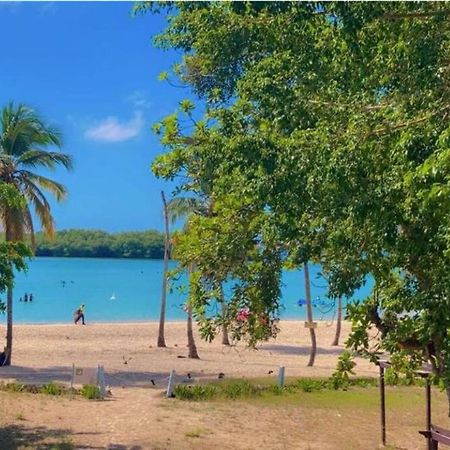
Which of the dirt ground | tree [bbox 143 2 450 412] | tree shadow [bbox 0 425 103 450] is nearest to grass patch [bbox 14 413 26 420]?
the dirt ground

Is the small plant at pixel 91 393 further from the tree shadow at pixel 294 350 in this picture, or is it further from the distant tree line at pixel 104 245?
the distant tree line at pixel 104 245

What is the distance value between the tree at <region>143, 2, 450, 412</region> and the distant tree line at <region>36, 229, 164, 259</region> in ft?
411

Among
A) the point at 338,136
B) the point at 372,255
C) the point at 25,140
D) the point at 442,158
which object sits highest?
the point at 25,140

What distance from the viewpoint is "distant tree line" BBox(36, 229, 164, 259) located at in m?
140

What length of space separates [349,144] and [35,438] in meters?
7.00

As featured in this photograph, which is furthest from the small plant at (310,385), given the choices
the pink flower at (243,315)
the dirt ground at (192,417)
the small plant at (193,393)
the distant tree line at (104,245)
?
the distant tree line at (104,245)

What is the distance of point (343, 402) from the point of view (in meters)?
14.3

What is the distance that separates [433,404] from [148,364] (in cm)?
1015

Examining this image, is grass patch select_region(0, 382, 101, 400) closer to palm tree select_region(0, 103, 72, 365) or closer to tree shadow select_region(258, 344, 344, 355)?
palm tree select_region(0, 103, 72, 365)

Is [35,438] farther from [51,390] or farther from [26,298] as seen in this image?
[26,298]

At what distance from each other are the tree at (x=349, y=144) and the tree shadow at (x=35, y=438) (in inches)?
169

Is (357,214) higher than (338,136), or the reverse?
(338,136)

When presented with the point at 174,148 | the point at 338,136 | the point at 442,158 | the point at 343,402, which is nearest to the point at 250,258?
the point at 174,148

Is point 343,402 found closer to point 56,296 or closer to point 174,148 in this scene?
point 174,148
